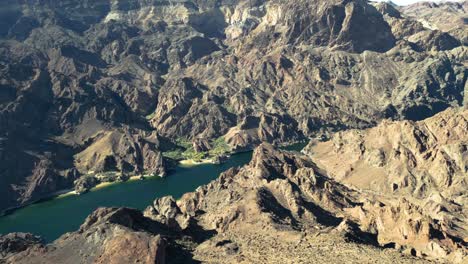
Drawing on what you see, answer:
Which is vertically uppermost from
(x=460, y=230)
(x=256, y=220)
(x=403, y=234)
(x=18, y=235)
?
(x=18, y=235)

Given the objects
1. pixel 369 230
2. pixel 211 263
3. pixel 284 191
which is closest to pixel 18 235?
pixel 211 263

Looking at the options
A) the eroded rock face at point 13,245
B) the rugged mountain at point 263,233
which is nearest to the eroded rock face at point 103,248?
the rugged mountain at point 263,233

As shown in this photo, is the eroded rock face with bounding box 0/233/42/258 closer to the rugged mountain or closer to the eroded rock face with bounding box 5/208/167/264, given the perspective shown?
the eroded rock face with bounding box 5/208/167/264

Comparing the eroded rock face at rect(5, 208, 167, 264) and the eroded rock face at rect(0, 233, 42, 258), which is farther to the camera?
the eroded rock face at rect(0, 233, 42, 258)

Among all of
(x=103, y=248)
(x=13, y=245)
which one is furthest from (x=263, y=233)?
(x=13, y=245)

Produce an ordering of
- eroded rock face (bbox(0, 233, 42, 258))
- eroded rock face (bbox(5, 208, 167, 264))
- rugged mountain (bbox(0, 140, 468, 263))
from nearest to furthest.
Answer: eroded rock face (bbox(5, 208, 167, 264)) < rugged mountain (bbox(0, 140, 468, 263)) < eroded rock face (bbox(0, 233, 42, 258))

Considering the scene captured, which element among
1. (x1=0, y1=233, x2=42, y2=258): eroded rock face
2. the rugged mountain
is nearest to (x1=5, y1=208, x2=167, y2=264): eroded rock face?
the rugged mountain

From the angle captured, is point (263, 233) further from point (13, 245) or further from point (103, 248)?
point (13, 245)

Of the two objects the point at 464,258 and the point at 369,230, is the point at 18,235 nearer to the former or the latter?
the point at 369,230

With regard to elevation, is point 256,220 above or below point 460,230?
above
